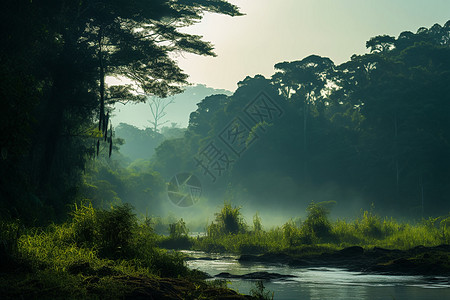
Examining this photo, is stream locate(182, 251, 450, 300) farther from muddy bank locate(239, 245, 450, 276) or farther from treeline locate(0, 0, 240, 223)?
treeline locate(0, 0, 240, 223)

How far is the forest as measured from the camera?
9.12 metres

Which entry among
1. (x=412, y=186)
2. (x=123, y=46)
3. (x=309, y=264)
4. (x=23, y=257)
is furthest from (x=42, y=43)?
(x=412, y=186)

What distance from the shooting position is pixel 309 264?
17.0 meters

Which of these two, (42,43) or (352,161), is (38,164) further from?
(352,161)

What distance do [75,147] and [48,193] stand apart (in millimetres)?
7846

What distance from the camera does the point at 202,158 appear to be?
7488 centimetres

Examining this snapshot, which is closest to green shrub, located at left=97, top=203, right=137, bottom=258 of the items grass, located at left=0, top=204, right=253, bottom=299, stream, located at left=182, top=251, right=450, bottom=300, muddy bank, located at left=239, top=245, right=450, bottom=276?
grass, located at left=0, top=204, right=253, bottom=299

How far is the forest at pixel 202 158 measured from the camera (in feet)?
29.9
